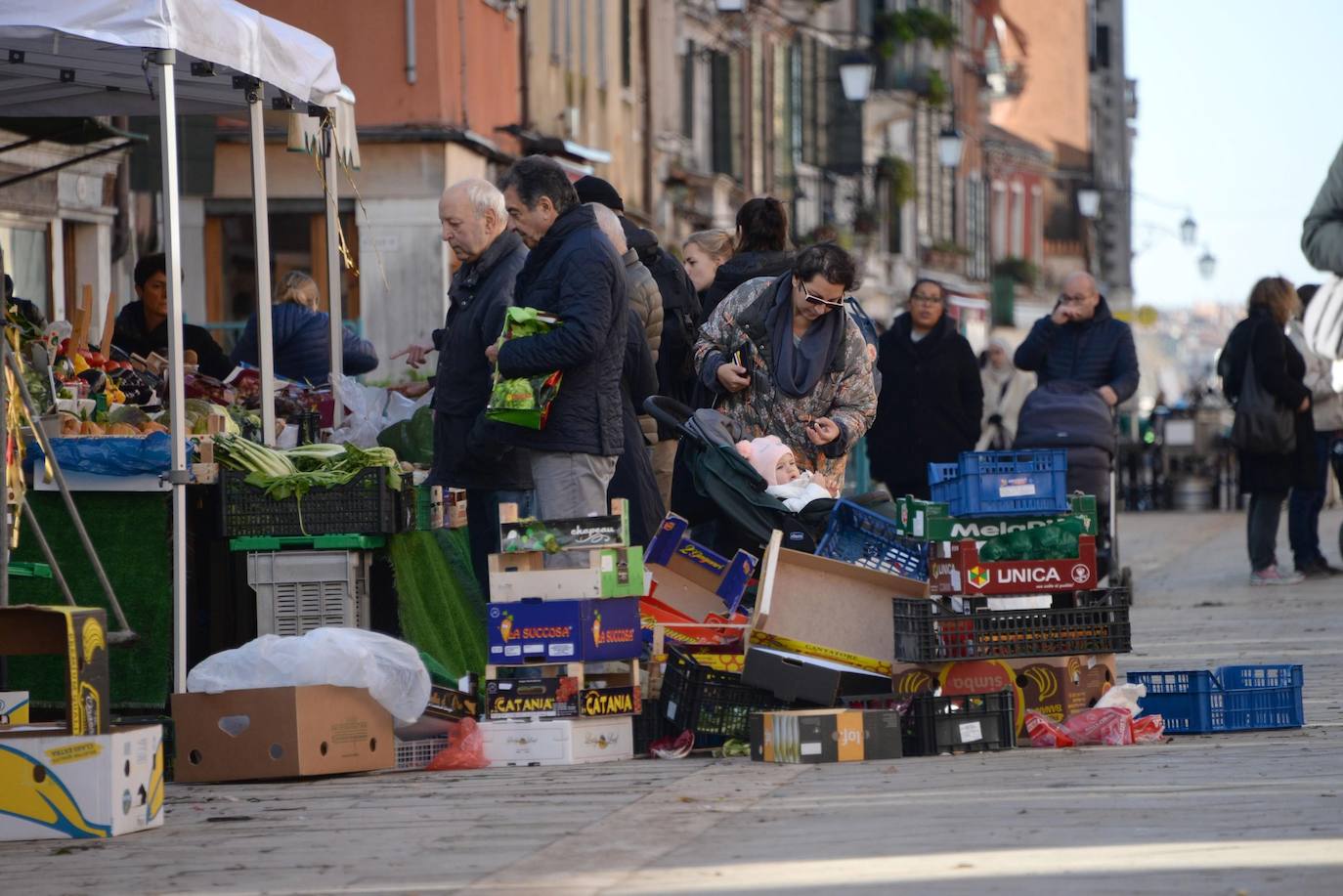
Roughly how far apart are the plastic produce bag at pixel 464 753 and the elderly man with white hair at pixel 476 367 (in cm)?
121

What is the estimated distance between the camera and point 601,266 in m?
9.68

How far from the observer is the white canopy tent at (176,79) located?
904 centimetres

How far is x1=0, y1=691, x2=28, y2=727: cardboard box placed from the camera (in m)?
8.64

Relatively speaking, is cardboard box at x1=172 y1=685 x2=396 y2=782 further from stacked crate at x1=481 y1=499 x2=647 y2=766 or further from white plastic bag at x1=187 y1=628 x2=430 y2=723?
stacked crate at x1=481 y1=499 x2=647 y2=766

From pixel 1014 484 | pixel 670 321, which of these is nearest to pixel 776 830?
pixel 1014 484

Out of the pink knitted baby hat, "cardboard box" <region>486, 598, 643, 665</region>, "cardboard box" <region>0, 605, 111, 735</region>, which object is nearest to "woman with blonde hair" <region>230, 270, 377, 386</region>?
the pink knitted baby hat

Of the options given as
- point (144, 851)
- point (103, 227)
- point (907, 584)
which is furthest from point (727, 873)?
point (103, 227)

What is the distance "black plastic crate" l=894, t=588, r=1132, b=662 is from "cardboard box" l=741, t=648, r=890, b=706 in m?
0.28

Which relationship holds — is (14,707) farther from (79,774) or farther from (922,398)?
(922,398)

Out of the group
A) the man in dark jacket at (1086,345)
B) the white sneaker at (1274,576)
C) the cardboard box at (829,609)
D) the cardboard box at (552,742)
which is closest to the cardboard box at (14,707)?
the cardboard box at (552,742)

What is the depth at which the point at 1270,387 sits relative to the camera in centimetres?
1730

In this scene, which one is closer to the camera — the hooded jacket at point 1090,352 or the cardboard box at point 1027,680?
the cardboard box at point 1027,680

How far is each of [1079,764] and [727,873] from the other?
2488mm

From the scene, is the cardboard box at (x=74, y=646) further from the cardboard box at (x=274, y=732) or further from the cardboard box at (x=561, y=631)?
the cardboard box at (x=561, y=631)
